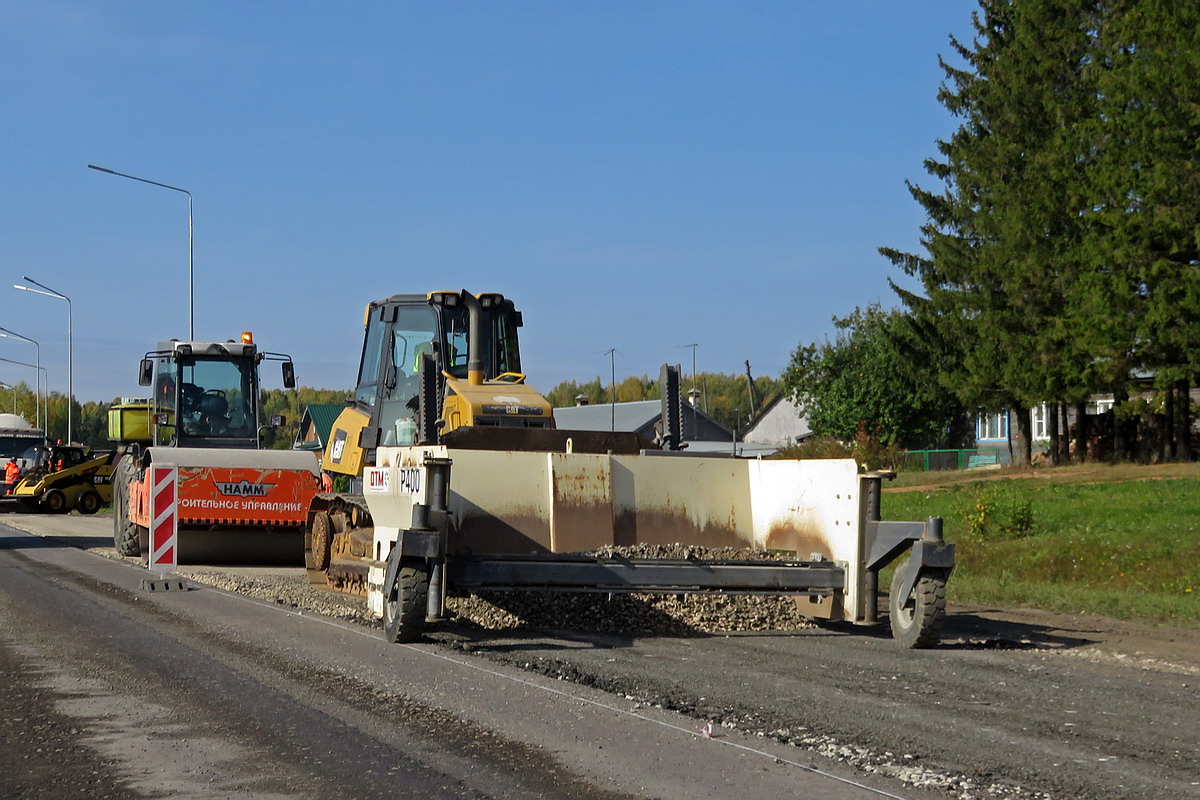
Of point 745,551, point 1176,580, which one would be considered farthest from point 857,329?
point 745,551

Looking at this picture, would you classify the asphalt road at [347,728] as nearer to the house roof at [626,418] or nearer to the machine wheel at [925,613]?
the machine wheel at [925,613]

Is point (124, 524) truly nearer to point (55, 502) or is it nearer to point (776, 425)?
point (55, 502)

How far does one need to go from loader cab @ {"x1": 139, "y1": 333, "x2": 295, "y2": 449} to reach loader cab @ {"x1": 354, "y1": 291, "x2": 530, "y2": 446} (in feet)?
26.8

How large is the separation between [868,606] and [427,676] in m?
3.86

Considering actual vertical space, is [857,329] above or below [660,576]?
above

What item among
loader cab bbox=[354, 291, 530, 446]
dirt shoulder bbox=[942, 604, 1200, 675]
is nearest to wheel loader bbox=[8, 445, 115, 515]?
loader cab bbox=[354, 291, 530, 446]

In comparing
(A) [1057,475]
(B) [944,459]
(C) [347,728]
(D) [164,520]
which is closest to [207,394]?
(D) [164,520]

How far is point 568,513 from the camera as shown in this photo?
1116cm

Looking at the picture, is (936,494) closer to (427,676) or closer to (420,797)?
(427,676)

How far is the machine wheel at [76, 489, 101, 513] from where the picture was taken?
43625 millimetres

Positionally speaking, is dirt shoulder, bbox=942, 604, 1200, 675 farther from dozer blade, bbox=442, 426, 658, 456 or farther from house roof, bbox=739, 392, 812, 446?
house roof, bbox=739, 392, 812, 446

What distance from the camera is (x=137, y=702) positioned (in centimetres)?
771

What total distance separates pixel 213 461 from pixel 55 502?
27805 mm

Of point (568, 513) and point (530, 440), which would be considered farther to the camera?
point (530, 440)
